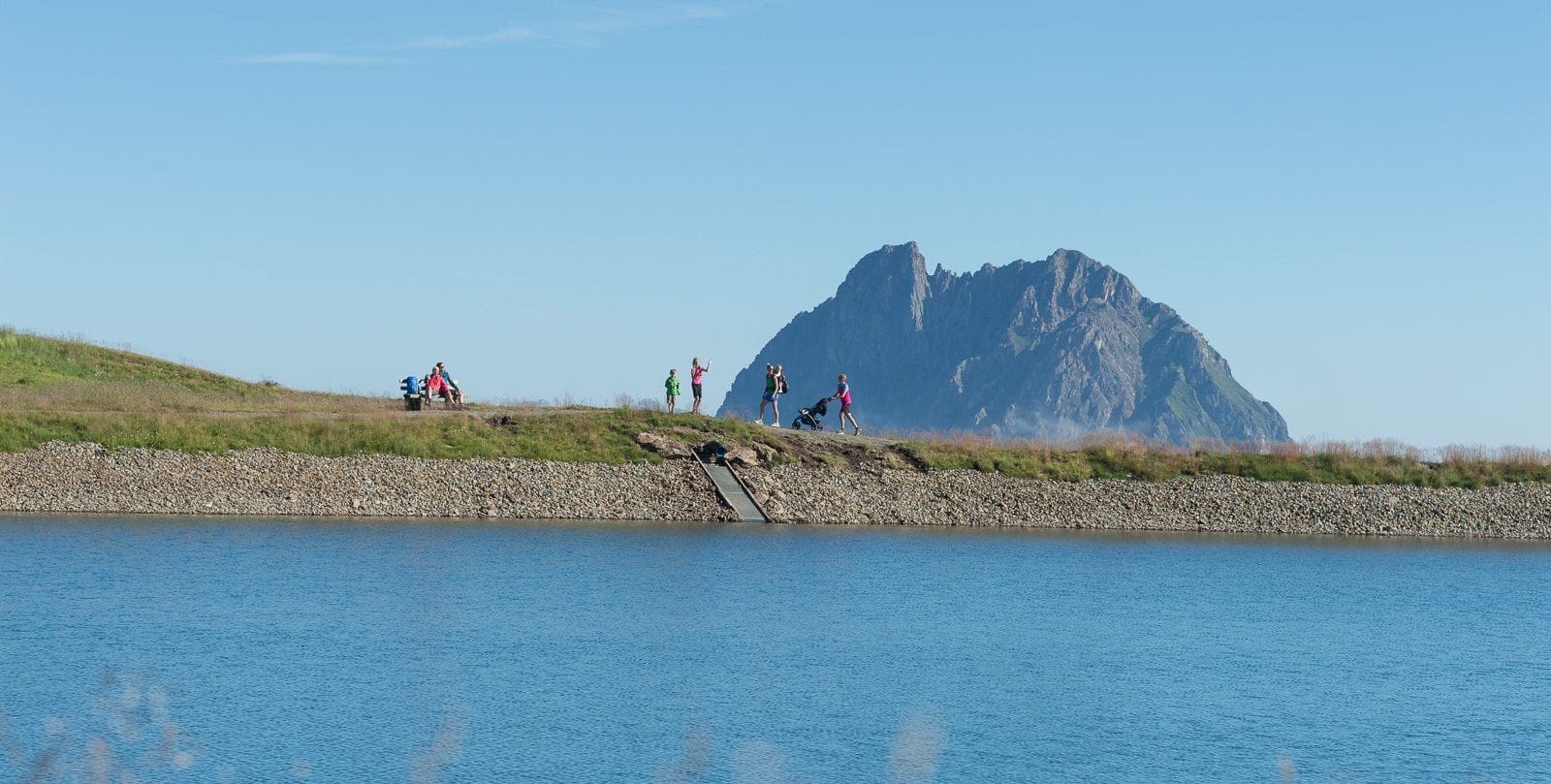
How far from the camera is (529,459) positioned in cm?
5578

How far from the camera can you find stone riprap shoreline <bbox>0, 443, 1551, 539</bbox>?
5031 cm

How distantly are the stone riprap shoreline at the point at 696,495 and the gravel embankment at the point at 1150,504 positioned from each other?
7cm

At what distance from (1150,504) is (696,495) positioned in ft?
55.9

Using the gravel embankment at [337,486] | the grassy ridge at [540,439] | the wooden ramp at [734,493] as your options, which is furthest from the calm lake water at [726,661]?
the grassy ridge at [540,439]

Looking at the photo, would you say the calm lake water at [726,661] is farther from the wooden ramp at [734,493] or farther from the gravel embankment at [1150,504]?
the gravel embankment at [1150,504]

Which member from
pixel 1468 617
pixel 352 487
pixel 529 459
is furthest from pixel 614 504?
pixel 1468 617

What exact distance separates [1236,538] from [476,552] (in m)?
27.6

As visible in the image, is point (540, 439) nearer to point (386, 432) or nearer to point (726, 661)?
point (386, 432)

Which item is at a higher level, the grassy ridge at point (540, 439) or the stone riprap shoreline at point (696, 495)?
the grassy ridge at point (540, 439)

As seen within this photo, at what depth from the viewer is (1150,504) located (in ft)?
193

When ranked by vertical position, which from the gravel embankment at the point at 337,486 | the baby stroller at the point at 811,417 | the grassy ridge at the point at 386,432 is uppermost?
the baby stroller at the point at 811,417

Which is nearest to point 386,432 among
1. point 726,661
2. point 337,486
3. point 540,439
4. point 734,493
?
point 337,486

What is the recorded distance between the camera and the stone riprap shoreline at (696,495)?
50312 mm

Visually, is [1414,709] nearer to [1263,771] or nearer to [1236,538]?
[1263,771]
